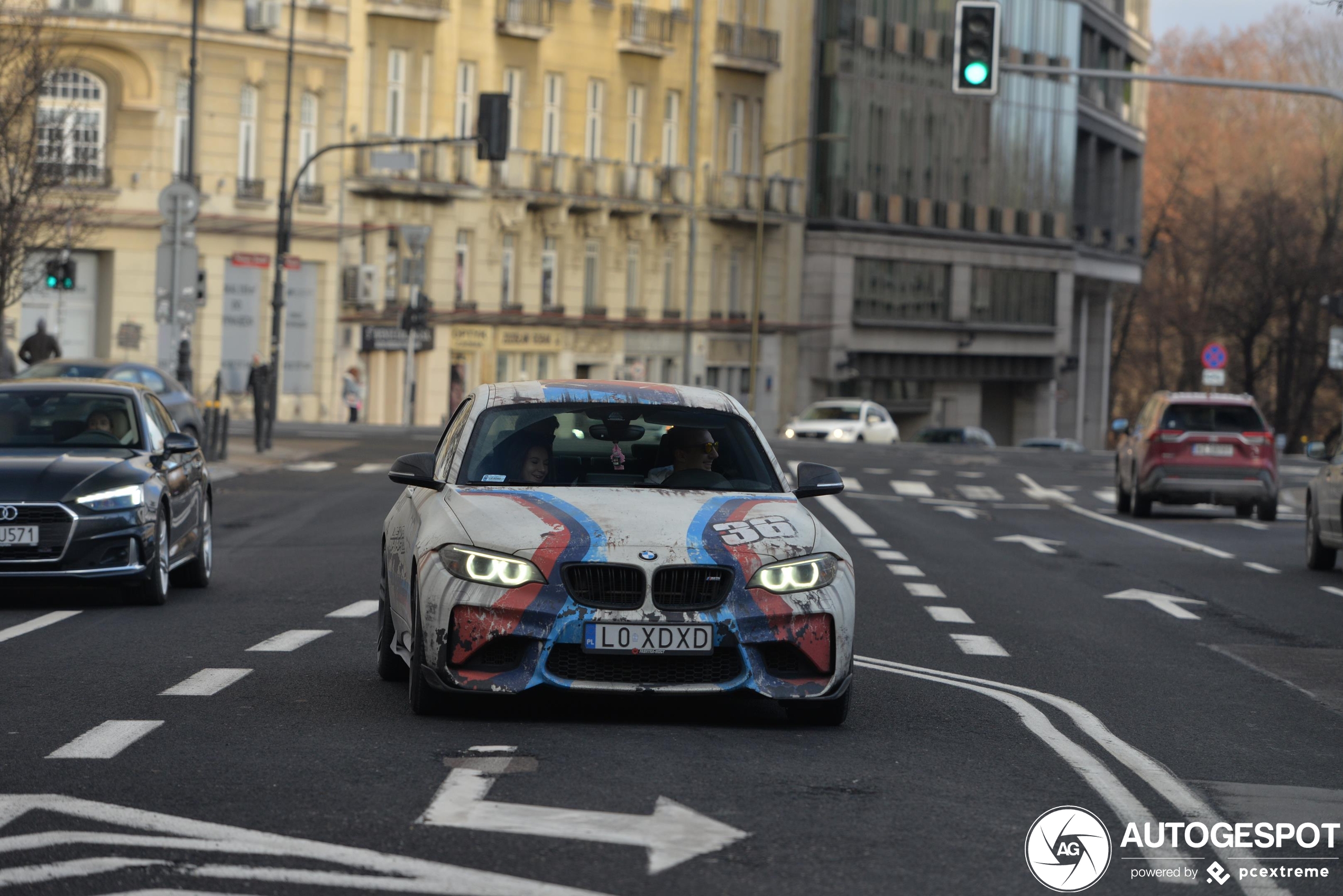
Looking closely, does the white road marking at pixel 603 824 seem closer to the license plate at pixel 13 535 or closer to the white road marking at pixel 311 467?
the license plate at pixel 13 535

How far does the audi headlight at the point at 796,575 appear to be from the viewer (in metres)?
8.95

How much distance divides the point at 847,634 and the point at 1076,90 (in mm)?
82581

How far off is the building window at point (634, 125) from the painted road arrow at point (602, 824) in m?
63.8

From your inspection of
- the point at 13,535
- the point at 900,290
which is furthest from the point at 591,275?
the point at 13,535

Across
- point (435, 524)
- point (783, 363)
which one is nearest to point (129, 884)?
point (435, 524)

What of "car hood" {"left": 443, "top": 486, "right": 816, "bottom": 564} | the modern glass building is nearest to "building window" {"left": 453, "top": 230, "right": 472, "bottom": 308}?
the modern glass building

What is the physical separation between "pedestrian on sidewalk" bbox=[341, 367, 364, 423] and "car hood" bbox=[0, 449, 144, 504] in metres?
46.1

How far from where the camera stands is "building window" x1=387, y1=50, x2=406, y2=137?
6369 centimetres

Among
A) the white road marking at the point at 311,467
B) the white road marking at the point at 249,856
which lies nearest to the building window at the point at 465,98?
the white road marking at the point at 311,467

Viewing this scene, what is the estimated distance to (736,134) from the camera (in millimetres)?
74625

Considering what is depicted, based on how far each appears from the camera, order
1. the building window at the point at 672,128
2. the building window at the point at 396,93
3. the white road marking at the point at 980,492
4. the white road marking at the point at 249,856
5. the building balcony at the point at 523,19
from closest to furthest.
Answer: the white road marking at the point at 249,856, the white road marking at the point at 980,492, the building window at the point at 396,93, the building balcony at the point at 523,19, the building window at the point at 672,128

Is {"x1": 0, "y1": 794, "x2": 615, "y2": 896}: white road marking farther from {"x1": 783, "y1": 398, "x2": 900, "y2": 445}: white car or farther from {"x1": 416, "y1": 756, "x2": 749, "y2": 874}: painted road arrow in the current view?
{"x1": 783, "y1": 398, "x2": 900, "y2": 445}: white car

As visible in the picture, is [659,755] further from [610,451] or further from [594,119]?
[594,119]

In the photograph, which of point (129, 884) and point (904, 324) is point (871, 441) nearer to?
point (904, 324)
